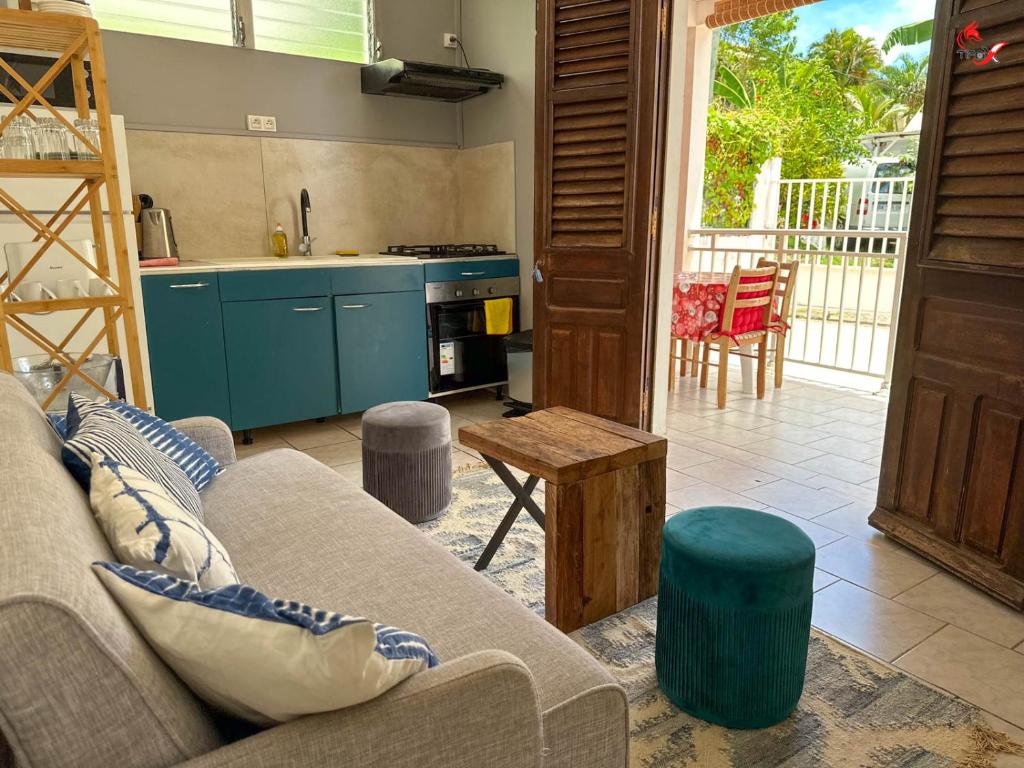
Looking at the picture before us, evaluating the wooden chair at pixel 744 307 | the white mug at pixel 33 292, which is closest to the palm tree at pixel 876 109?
the wooden chair at pixel 744 307

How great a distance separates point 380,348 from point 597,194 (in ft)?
4.78

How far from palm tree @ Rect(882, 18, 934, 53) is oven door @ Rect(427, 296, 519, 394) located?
904cm

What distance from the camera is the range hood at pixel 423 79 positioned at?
4.04m

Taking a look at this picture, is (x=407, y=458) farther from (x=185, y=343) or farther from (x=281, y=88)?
(x=281, y=88)

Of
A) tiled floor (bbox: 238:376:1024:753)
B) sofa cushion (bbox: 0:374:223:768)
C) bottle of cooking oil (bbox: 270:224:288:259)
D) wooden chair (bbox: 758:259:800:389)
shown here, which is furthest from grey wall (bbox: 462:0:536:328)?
sofa cushion (bbox: 0:374:223:768)

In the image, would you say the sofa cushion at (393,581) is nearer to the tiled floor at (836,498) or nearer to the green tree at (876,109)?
the tiled floor at (836,498)

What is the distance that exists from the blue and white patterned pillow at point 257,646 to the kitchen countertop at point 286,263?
2.83m

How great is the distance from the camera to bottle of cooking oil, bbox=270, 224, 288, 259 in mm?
4215

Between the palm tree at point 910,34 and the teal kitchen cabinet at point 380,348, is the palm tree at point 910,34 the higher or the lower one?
the higher one

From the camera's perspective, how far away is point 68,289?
2193 millimetres

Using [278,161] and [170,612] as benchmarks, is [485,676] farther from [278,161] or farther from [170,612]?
[278,161]

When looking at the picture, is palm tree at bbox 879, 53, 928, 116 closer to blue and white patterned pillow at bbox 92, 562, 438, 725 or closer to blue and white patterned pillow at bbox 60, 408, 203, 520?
blue and white patterned pillow at bbox 60, 408, 203, 520

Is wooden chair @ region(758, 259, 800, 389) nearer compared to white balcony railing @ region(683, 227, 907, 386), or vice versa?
wooden chair @ region(758, 259, 800, 389)

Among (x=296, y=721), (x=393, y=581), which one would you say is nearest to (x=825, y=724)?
(x=393, y=581)
